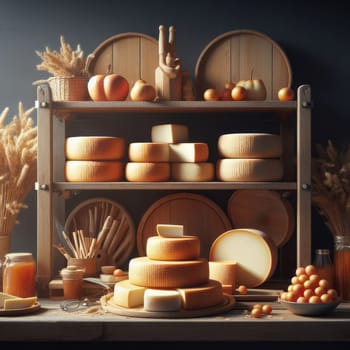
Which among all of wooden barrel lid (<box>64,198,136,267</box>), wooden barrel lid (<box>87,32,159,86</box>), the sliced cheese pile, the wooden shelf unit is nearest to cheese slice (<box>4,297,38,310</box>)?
the sliced cheese pile

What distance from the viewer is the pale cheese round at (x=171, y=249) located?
2230mm

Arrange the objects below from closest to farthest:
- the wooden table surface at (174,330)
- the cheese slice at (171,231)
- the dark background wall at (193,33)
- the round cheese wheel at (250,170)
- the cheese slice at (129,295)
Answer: the wooden table surface at (174,330) < the cheese slice at (129,295) < the cheese slice at (171,231) < the round cheese wheel at (250,170) < the dark background wall at (193,33)

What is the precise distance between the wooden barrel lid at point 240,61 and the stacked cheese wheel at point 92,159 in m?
0.56

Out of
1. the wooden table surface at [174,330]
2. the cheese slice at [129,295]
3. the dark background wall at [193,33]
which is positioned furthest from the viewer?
the dark background wall at [193,33]

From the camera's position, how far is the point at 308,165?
2406 millimetres

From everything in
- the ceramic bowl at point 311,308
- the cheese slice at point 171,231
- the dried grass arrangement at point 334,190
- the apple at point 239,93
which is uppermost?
the apple at point 239,93

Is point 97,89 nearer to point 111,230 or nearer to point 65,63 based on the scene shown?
point 65,63

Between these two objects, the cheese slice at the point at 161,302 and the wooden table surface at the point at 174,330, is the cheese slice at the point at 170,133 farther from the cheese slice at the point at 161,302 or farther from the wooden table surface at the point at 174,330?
the wooden table surface at the point at 174,330

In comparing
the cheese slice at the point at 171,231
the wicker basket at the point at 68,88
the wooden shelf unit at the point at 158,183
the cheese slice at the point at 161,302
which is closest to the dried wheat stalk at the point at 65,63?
the wicker basket at the point at 68,88

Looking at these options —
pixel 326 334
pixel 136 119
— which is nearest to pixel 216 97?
pixel 136 119

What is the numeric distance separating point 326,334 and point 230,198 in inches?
36.6

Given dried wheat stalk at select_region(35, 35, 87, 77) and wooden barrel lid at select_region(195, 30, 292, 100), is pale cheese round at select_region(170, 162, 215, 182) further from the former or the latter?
dried wheat stalk at select_region(35, 35, 87, 77)
